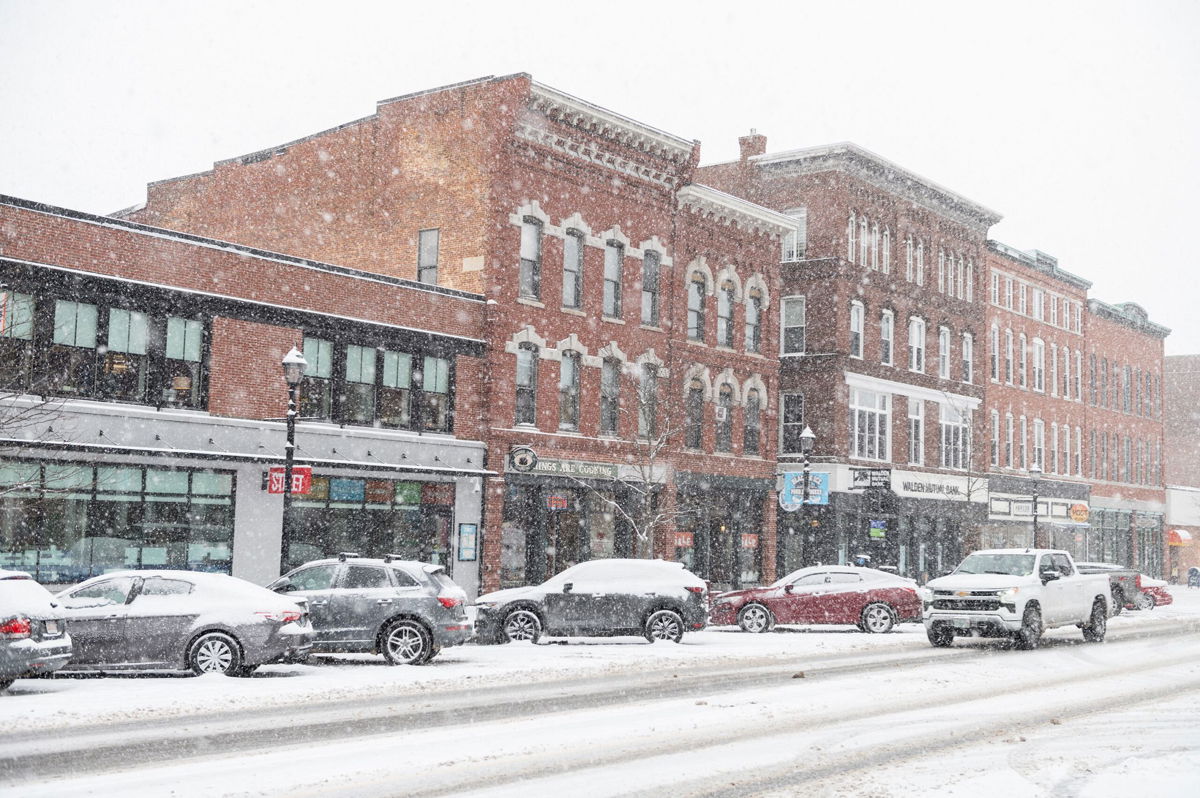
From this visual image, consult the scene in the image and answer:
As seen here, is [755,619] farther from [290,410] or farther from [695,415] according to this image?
[695,415]

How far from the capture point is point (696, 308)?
3912 centimetres

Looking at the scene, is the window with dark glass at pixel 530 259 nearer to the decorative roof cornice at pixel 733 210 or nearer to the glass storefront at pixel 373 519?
the glass storefront at pixel 373 519

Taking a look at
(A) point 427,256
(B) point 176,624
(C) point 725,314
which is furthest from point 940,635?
(C) point 725,314

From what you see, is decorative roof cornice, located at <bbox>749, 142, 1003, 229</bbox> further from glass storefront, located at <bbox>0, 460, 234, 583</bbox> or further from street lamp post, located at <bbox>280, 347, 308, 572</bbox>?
street lamp post, located at <bbox>280, 347, 308, 572</bbox>

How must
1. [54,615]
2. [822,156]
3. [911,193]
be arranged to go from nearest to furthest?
[54,615], [822,156], [911,193]

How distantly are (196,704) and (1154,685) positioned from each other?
40.0 feet

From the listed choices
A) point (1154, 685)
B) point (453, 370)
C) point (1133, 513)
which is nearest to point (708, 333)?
point (453, 370)

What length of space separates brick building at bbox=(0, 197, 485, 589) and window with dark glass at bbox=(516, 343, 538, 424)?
5.07ft

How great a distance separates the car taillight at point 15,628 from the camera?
46.5ft

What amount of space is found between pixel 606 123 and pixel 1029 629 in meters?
18.7

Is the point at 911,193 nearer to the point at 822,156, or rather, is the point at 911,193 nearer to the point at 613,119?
the point at 822,156

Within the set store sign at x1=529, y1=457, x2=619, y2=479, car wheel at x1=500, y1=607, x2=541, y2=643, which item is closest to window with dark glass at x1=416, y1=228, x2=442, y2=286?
store sign at x1=529, y1=457, x2=619, y2=479

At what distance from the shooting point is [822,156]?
4478 centimetres

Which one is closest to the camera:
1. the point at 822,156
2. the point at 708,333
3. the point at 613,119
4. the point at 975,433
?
the point at 613,119
